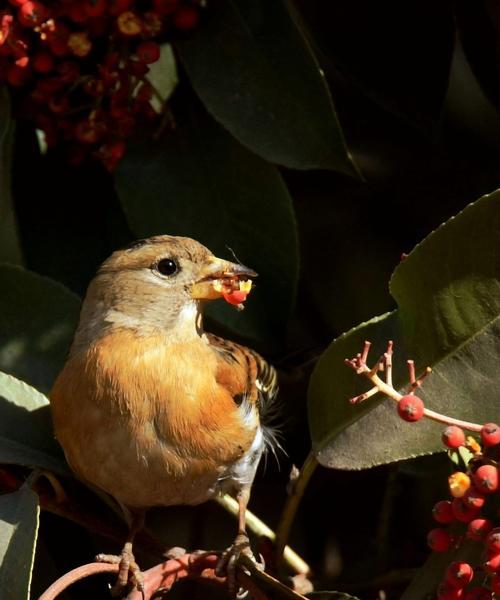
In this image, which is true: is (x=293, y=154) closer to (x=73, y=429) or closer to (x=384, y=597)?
(x=73, y=429)

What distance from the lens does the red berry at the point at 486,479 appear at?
201 centimetres

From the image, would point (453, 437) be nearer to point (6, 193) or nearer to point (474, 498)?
point (474, 498)

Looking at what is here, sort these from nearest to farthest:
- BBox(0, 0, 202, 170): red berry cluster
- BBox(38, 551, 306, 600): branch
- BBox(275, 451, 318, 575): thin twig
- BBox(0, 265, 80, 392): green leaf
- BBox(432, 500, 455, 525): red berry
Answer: BBox(432, 500, 455, 525): red berry
BBox(38, 551, 306, 600): branch
BBox(275, 451, 318, 575): thin twig
BBox(0, 0, 202, 170): red berry cluster
BBox(0, 265, 80, 392): green leaf

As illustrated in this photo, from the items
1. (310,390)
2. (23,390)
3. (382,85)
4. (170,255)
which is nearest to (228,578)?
(310,390)

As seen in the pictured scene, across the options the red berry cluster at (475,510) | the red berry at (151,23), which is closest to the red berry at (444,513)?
the red berry cluster at (475,510)

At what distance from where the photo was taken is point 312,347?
10.1 ft

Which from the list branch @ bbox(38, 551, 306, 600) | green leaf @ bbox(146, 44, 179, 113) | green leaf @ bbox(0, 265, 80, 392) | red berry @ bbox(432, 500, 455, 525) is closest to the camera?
red berry @ bbox(432, 500, 455, 525)

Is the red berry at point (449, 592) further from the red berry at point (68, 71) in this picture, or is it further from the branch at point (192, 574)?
the red berry at point (68, 71)

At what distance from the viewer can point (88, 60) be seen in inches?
115

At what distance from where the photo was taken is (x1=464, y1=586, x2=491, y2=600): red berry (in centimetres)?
205

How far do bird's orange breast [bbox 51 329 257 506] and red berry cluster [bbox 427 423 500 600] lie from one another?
29.0 inches

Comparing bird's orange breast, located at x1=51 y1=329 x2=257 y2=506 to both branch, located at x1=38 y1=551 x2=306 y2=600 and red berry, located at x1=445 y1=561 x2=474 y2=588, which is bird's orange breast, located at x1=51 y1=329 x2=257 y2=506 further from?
red berry, located at x1=445 y1=561 x2=474 y2=588

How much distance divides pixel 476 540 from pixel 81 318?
122cm

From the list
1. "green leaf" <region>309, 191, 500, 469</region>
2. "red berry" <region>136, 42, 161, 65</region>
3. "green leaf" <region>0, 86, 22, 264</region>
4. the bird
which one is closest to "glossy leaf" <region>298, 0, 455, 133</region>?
"red berry" <region>136, 42, 161, 65</region>
